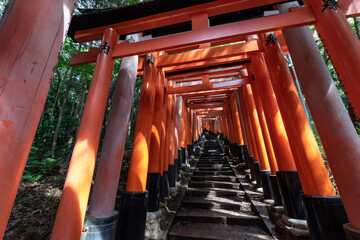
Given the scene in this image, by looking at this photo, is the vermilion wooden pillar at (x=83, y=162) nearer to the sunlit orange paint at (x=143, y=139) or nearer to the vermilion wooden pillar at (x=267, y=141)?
the sunlit orange paint at (x=143, y=139)

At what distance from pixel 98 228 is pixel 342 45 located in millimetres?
4103

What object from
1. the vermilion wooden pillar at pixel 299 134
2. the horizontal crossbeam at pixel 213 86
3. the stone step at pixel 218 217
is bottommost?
the stone step at pixel 218 217

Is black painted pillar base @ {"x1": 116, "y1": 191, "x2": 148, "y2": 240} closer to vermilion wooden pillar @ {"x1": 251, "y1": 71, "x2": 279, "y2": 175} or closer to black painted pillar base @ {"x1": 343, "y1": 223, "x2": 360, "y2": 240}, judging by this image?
black painted pillar base @ {"x1": 343, "y1": 223, "x2": 360, "y2": 240}

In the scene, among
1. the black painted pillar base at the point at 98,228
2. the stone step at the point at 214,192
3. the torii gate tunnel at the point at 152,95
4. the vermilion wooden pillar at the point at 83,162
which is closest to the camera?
the torii gate tunnel at the point at 152,95

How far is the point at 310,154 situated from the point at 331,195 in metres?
0.60

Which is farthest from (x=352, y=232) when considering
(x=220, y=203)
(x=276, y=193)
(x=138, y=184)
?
(x=138, y=184)

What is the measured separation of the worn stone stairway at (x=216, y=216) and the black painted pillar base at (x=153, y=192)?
634mm

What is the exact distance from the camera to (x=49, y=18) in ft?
3.88

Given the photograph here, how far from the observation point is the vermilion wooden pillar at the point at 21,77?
936mm

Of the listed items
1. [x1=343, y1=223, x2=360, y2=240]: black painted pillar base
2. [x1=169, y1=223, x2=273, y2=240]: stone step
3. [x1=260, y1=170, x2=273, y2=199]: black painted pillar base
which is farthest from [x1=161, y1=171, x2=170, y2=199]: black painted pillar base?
[x1=343, y1=223, x2=360, y2=240]: black painted pillar base

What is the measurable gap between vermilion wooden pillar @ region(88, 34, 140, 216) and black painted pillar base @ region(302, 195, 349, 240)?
3107 mm

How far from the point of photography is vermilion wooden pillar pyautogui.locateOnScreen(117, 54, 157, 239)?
2.73m

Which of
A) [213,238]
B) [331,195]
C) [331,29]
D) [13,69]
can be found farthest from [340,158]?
[13,69]

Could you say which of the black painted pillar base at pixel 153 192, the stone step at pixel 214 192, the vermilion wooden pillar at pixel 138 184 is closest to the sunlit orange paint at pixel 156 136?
the black painted pillar base at pixel 153 192
